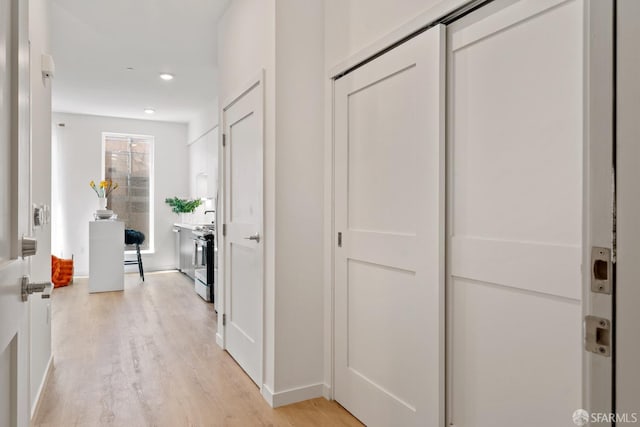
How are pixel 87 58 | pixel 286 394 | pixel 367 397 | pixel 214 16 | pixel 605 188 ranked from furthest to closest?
pixel 87 58 < pixel 214 16 < pixel 286 394 < pixel 367 397 < pixel 605 188

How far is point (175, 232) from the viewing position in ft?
24.4

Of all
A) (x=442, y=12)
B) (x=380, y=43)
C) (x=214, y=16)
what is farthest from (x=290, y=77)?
(x=214, y=16)

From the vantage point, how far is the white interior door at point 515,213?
48.7 inches

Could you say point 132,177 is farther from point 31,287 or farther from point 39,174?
point 31,287

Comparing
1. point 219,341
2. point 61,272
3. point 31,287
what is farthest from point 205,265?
point 31,287

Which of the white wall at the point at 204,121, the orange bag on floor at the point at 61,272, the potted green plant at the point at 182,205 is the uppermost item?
the white wall at the point at 204,121

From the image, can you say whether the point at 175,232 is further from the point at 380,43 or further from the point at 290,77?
the point at 380,43

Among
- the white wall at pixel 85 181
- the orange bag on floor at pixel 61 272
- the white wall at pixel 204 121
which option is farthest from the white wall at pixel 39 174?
the white wall at pixel 85 181

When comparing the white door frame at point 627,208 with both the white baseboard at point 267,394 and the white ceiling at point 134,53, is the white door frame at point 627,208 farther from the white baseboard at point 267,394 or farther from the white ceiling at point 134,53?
the white ceiling at point 134,53

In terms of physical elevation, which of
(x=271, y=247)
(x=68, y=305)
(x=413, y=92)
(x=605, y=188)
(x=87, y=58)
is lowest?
(x=68, y=305)

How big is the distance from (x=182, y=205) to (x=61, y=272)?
78.4 inches

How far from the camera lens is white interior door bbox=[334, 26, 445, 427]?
1.69m

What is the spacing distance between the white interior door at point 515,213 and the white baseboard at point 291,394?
1.01m

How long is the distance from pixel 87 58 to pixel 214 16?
5.93ft
